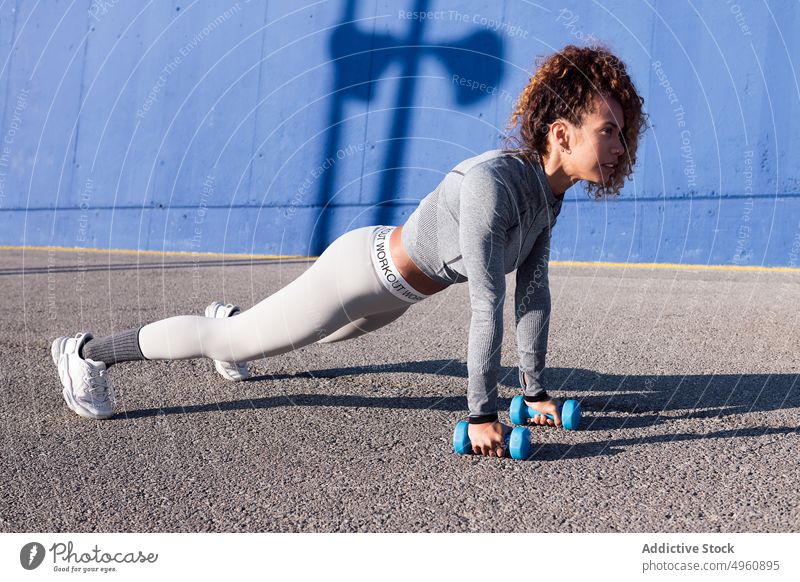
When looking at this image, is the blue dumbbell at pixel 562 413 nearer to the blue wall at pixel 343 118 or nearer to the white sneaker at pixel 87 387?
the white sneaker at pixel 87 387

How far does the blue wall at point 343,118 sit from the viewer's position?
25.6ft

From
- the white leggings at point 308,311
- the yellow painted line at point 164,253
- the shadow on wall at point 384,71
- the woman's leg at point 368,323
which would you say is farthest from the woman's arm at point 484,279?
the yellow painted line at point 164,253

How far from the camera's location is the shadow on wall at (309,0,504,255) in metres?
9.29

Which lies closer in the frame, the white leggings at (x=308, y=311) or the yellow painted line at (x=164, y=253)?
the white leggings at (x=308, y=311)

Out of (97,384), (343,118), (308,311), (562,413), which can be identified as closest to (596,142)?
(562,413)

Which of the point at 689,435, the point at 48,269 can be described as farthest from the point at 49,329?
the point at 48,269

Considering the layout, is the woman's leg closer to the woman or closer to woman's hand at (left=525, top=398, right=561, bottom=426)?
the woman

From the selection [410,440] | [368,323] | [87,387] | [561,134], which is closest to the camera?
[561,134]

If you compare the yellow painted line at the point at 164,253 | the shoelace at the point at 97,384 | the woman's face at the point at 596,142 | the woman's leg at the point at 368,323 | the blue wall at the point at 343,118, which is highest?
the blue wall at the point at 343,118

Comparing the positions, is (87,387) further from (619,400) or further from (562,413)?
(619,400)

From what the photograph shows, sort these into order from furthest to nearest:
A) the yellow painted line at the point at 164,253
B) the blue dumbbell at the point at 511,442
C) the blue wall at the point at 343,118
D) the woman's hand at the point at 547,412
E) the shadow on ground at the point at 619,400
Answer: the yellow painted line at the point at 164,253 < the blue wall at the point at 343,118 < the woman's hand at the point at 547,412 < the shadow on ground at the point at 619,400 < the blue dumbbell at the point at 511,442

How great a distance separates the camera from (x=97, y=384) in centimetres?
268

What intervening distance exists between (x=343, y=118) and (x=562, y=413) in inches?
329

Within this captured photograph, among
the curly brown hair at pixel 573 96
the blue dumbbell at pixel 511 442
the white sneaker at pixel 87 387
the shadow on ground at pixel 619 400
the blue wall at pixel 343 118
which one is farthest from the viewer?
the blue wall at pixel 343 118
